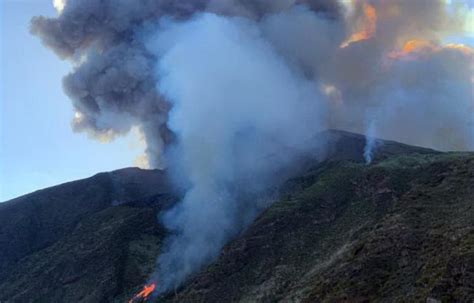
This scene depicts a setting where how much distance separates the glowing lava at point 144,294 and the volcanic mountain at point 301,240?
3.05 feet

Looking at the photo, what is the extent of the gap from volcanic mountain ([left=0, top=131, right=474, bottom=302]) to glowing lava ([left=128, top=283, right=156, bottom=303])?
0.93 metres

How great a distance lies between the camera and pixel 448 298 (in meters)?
34.9

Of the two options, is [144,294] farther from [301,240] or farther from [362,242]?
[362,242]

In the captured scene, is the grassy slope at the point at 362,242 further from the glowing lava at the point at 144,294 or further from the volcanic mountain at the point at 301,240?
the glowing lava at the point at 144,294

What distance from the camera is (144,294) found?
5788cm

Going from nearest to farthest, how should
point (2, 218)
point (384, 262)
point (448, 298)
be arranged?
point (448, 298) → point (384, 262) → point (2, 218)

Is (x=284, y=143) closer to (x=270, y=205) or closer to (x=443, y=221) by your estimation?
(x=270, y=205)

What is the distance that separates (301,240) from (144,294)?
1814 centimetres

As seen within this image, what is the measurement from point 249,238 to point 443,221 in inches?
860

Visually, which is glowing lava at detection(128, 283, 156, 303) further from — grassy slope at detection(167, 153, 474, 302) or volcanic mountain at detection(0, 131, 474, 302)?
grassy slope at detection(167, 153, 474, 302)

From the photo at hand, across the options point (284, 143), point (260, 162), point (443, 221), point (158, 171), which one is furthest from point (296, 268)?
point (158, 171)

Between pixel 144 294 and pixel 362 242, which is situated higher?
pixel 144 294

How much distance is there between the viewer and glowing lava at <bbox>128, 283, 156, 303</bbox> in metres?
56.9

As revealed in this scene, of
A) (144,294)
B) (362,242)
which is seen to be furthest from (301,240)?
(144,294)
